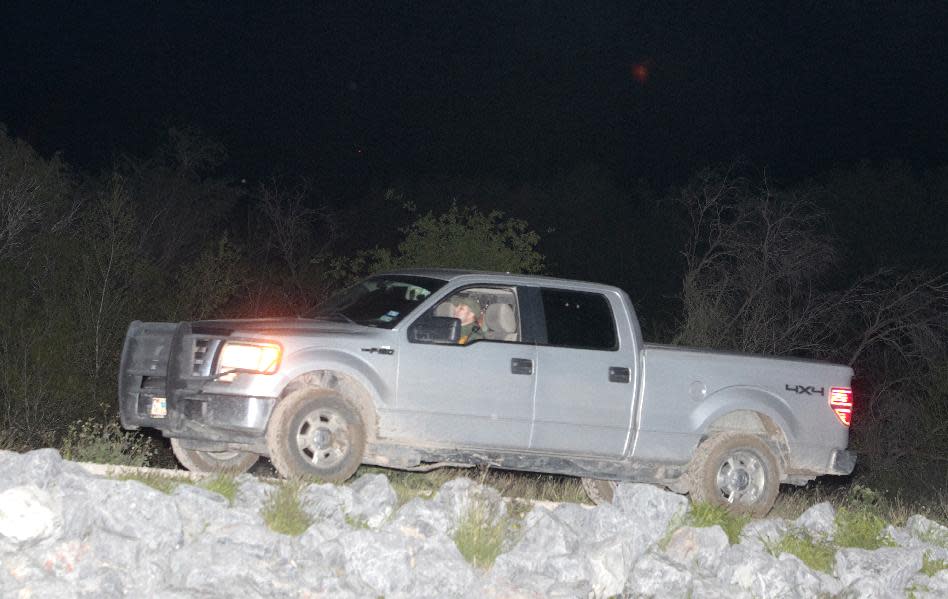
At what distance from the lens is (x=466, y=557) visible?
7586 mm

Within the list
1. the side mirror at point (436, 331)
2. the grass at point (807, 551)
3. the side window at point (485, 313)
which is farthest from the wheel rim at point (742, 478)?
the side mirror at point (436, 331)

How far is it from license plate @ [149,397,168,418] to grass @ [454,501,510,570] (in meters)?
2.74

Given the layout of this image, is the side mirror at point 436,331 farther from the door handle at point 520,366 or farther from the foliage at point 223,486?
the foliage at point 223,486

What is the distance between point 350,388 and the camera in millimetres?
9242

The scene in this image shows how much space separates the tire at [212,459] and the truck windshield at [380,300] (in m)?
1.28

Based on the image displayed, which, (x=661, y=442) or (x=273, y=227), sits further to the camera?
(x=273, y=227)

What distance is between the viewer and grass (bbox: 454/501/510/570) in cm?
759

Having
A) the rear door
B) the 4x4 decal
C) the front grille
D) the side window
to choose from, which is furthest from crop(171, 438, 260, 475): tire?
the 4x4 decal

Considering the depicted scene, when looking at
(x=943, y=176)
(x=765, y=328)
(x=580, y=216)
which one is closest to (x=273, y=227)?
(x=580, y=216)

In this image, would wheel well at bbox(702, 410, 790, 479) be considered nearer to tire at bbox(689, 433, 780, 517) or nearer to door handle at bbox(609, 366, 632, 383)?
tire at bbox(689, 433, 780, 517)

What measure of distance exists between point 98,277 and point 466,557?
16497mm

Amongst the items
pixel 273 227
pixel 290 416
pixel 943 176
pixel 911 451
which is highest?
pixel 943 176

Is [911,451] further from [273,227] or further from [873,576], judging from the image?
[273,227]

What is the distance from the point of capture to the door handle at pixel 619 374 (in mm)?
9820
